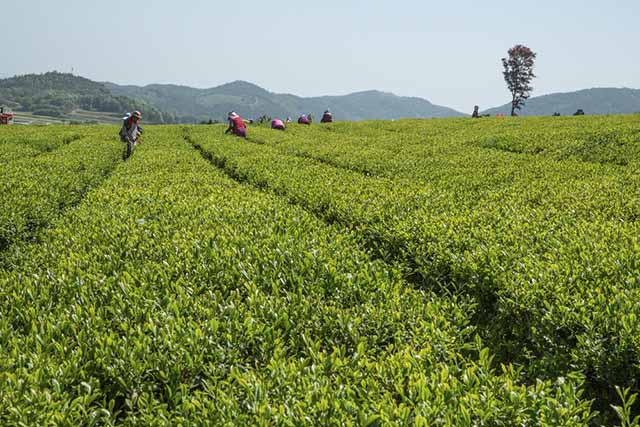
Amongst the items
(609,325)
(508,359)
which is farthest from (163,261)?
(609,325)

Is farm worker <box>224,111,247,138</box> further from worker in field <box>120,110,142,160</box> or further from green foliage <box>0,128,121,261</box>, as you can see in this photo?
green foliage <box>0,128,121,261</box>

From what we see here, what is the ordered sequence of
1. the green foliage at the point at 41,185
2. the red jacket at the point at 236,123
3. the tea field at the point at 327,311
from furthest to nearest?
the red jacket at the point at 236,123, the green foliage at the point at 41,185, the tea field at the point at 327,311

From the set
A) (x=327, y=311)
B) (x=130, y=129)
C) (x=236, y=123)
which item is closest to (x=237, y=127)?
(x=236, y=123)

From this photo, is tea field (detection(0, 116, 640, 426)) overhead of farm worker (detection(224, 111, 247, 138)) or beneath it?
beneath

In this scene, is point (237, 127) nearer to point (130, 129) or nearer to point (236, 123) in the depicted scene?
point (236, 123)

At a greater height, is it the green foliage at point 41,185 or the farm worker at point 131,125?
A: the farm worker at point 131,125

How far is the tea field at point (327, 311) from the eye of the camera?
315 centimetres

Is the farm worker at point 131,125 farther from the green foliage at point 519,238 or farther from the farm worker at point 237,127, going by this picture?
the green foliage at point 519,238

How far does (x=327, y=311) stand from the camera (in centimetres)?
446

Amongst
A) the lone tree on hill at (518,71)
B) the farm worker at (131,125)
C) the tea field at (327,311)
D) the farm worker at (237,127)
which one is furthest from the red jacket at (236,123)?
the lone tree on hill at (518,71)

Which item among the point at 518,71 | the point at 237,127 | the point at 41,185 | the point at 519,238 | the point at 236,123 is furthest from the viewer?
the point at 518,71

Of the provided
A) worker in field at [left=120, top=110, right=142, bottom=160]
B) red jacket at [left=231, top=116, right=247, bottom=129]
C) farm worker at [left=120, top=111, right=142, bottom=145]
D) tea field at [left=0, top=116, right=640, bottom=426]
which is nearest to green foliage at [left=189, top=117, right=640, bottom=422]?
tea field at [left=0, top=116, right=640, bottom=426]

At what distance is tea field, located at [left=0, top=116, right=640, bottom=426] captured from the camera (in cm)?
315

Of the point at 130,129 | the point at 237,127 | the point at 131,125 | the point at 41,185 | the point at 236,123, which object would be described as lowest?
the point at 41,185
